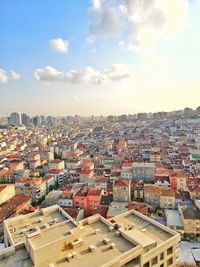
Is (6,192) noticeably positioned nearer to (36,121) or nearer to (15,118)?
(15,118)

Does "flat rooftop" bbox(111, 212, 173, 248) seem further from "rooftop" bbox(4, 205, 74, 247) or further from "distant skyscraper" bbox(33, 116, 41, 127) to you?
"distant skyscraper" bbox(33, 116, 41, 127)

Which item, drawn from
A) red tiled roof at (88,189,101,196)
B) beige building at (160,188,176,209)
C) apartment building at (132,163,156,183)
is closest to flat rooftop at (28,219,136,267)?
red tiled roof at (88,189,101,196)

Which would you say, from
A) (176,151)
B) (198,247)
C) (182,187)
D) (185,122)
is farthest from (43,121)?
(198,247)

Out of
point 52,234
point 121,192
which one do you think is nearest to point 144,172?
point 121,192

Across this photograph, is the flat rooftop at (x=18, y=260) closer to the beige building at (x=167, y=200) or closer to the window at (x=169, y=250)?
the window at (x=169, y=250)

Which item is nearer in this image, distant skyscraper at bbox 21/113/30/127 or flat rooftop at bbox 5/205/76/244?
flat rooftop at bbox 5/205/76/244
